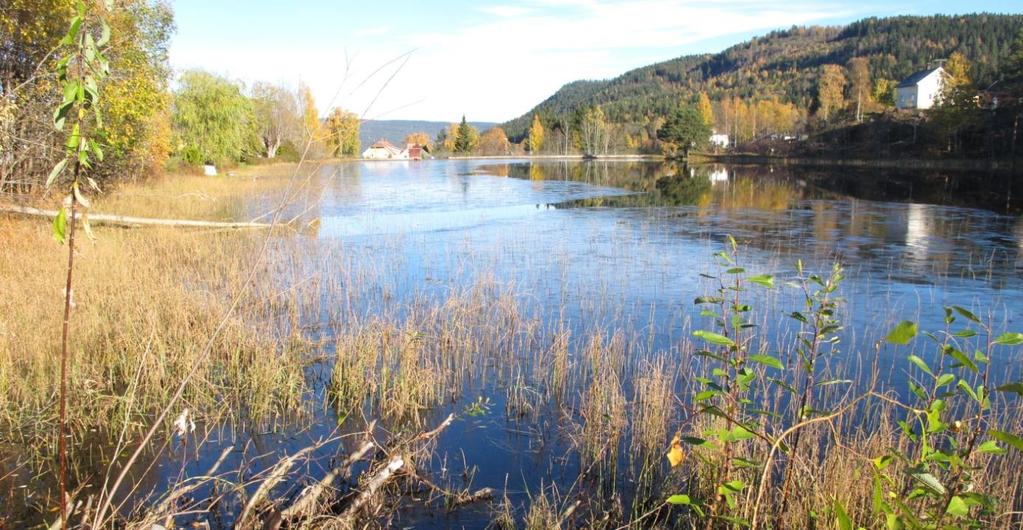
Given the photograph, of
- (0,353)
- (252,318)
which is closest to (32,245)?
(252,318)

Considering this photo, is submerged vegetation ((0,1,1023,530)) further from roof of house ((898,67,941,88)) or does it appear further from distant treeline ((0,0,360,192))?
roof of house ((898,67,941,88))

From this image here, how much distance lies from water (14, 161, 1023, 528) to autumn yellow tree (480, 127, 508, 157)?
96.4 metres

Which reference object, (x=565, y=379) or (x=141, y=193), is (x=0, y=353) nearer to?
(x=565, y=379)

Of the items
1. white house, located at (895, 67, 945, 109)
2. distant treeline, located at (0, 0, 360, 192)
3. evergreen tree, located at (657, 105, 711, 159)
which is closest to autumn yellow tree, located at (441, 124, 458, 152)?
evergreen tree, located at (657, 105, 711, 159)

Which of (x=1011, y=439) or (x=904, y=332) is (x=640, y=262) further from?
(x=904, y=332)

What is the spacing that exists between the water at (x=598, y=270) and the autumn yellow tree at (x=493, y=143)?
316 ft

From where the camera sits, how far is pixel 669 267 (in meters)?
12.5

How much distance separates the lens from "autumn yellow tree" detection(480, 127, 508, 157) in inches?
4866

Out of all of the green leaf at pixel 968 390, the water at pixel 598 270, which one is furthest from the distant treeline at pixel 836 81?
the green leaf at pixel 968 390

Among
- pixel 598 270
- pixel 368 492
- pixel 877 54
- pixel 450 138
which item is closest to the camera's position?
pixel 368 492

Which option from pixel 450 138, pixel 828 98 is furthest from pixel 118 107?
pixel 450 138

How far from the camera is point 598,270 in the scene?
12.1 m

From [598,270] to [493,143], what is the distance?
412ft

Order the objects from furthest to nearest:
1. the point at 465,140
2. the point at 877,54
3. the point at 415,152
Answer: the point at 877,54 → the point at 465,140 → the point at 415,152
